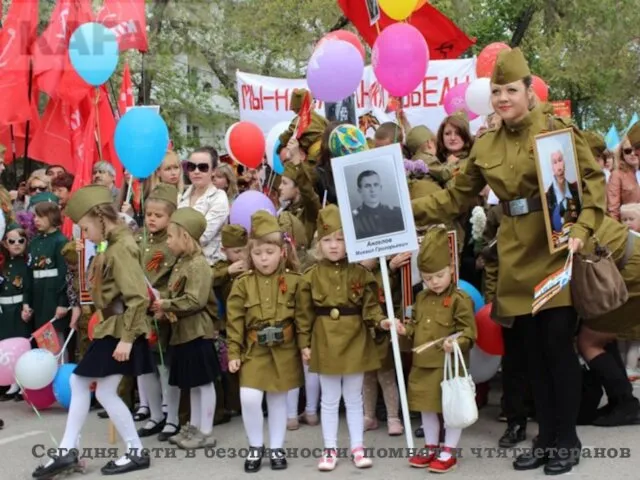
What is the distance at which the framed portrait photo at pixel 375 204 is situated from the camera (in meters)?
5.59

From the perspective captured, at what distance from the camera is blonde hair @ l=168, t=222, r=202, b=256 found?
6.26 m

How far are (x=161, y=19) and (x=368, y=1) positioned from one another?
42.8ft

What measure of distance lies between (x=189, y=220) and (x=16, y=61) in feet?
17.5

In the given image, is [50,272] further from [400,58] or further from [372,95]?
[372,95]

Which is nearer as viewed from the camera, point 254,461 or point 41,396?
point 254,461

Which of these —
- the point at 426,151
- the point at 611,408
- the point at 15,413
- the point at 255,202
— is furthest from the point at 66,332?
the point at 611,408

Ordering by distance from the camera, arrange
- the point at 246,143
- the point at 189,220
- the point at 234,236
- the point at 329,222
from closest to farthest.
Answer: the point at 329,222
the point at 189,220
the point at 234,236
the point at 246,143

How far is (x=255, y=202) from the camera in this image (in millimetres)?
7016

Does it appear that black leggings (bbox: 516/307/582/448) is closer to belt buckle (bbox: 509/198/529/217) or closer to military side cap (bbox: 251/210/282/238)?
belt buckle (bbox: 509/198/529/217)

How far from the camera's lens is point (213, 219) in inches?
286

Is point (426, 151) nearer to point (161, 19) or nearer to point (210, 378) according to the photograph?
point (210, 378)

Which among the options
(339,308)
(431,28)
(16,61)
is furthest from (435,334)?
(16,61)

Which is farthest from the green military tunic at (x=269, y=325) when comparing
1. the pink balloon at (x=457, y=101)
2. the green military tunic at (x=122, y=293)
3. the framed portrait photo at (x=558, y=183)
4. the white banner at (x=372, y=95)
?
the white banner at (x=372, y=95)

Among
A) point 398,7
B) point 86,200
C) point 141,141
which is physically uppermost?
point 398,7
